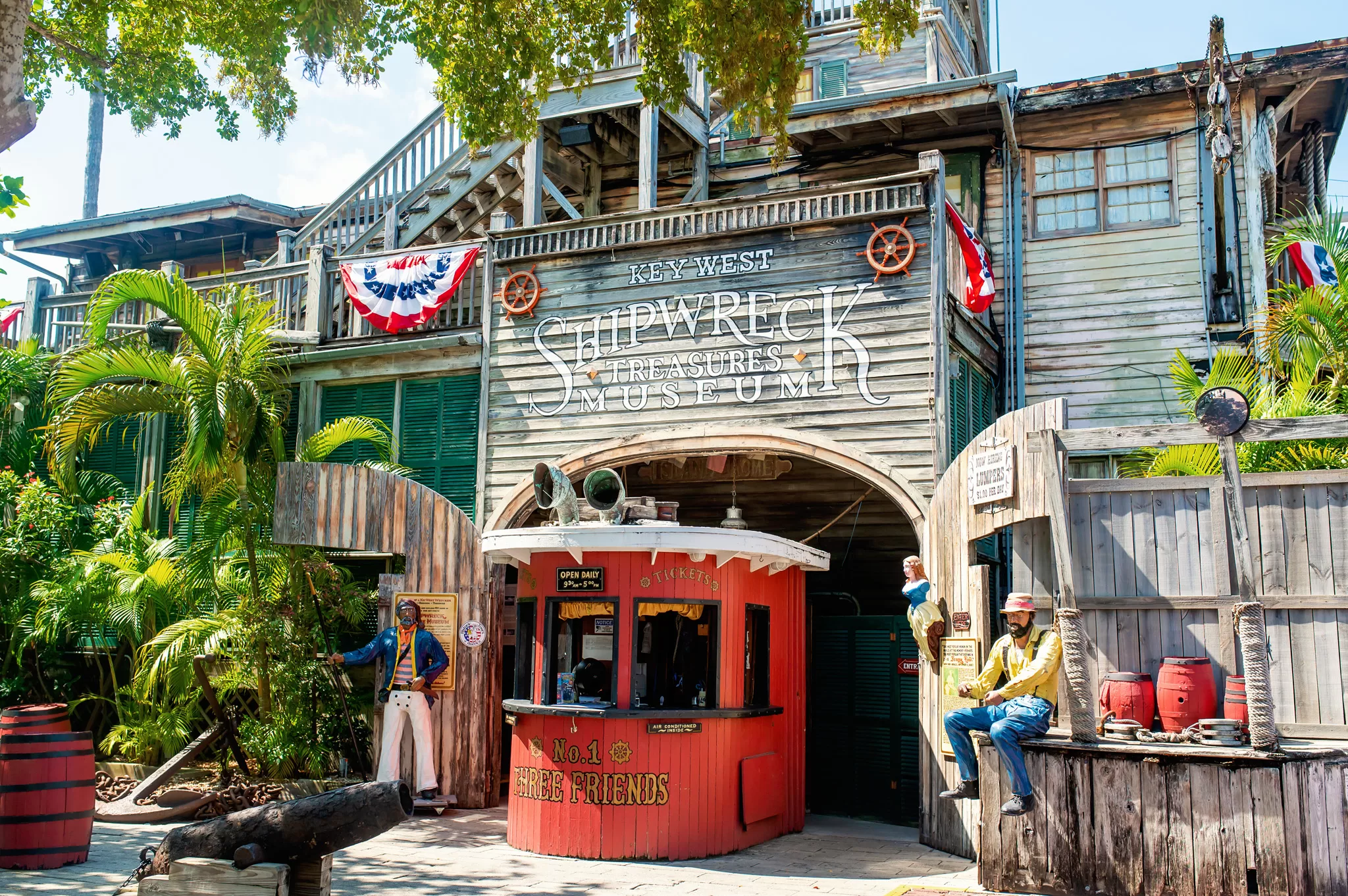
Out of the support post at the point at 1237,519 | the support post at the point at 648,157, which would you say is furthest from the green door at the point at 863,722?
the support post at the point at 648,157

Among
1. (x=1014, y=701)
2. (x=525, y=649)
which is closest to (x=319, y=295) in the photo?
(x=525, y=649)

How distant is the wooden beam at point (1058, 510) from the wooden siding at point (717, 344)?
2.53 meters

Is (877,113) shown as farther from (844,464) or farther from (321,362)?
(321,362)

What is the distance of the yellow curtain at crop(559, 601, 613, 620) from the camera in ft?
33.0

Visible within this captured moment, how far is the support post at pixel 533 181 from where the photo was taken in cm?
1412

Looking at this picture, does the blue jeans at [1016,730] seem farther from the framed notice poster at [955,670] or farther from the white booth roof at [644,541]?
the white booth roof at [644,541]

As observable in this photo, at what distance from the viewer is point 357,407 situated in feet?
47.0

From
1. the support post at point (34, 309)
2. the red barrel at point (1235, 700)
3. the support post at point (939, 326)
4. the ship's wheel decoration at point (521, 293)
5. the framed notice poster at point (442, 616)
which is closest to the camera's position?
the red barrel at point (1235, 700)

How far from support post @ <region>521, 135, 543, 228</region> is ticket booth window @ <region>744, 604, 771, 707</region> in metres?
5.81

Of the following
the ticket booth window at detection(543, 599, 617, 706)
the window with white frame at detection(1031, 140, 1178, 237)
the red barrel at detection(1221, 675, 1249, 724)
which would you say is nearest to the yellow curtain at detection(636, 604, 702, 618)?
the ticket booth window at detection(543, 599, 617, 706)

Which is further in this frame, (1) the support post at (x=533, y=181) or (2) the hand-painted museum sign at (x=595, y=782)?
(1) the support post at (x=533, y=181)

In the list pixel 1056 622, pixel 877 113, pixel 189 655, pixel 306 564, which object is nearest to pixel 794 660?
pixel 1056 622

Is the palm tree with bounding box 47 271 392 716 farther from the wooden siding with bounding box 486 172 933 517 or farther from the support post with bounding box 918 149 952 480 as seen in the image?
the support post with bounding box 918 149 952 480

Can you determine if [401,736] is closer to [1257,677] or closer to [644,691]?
[644,691]
